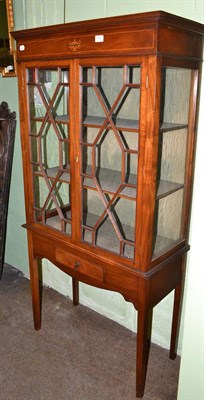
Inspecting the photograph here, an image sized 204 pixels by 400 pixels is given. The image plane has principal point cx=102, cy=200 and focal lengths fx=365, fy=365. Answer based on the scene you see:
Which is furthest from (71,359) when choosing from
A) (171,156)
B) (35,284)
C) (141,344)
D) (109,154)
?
(171,156)

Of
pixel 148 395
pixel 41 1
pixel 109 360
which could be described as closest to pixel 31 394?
pixel 109 360

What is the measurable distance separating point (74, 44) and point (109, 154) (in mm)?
551

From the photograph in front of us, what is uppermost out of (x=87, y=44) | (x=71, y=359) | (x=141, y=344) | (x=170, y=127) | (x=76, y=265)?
(x=87, y=44)

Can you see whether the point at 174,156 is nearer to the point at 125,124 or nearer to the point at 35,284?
the point at 125,124

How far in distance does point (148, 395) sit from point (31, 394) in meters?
0.58

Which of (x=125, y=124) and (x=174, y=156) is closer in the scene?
(x=125, y=124)

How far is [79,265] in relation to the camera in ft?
5.91

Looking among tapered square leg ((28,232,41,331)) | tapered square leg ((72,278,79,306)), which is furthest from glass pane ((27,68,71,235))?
tapered square leg ((72,278,79,306))

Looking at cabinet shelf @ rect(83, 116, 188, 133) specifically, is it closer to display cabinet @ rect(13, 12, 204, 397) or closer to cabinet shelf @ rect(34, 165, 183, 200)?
display cabinet @ rect(13, 12, 204, 397)

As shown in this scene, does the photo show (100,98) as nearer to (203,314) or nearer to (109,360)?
(203,314)

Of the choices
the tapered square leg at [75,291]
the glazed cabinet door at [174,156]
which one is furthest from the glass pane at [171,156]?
the tapered square leg at [75,291]

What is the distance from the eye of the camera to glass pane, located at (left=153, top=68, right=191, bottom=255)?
1.48 meters

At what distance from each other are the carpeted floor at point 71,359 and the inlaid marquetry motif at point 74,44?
160cm

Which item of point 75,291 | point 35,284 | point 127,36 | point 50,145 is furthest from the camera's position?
point 75,291
